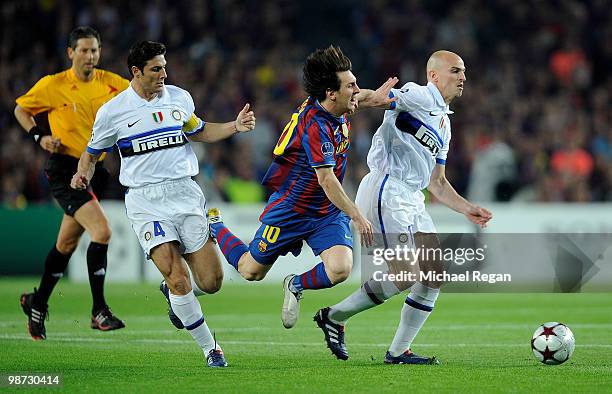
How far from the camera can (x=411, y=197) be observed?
29.3 feet

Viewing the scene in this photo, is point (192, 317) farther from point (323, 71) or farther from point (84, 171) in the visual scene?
point (323, 71)

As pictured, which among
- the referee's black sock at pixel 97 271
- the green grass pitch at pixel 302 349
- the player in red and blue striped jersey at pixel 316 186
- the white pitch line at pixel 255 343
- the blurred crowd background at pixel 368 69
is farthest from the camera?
the blurred crowd background at pixel 368 69

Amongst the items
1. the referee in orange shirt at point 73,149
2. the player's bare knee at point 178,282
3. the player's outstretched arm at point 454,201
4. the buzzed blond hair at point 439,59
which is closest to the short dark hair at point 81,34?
the referee in orange shirt at point 73,149

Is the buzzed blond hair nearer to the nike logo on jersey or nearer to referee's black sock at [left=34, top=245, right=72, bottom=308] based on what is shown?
the nike logo on jersey

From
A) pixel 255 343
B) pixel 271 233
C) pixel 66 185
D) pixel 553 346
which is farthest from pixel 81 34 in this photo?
pixel 553 346

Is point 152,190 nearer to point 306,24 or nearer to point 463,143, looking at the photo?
point 463,143

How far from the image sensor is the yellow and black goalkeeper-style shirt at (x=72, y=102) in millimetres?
10445

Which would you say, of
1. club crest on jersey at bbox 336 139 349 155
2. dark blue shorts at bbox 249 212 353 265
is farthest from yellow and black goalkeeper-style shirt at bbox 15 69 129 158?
club crest on jersey at bbox 336 139 349 155

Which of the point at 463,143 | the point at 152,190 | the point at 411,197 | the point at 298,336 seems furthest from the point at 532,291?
the point at 152,190

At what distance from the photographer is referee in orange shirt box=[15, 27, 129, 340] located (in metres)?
10.3

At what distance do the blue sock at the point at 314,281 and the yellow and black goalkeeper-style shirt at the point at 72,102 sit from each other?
111 inches

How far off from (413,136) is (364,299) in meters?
1.29

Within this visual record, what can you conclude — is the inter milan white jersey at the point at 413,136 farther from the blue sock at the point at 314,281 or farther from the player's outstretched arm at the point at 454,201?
the blue sock at the point at 314,281

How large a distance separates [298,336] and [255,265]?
1.87m
